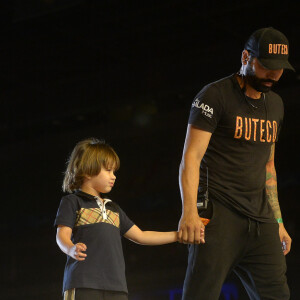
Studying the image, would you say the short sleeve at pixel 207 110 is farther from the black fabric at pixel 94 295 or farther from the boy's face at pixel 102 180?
the black fabric at pixel 94 295

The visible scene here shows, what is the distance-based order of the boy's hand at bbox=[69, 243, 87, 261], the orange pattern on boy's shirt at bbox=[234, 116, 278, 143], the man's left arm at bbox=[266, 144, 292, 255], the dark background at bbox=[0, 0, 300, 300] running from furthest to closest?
the dark background at bbox=[0, 0, 300, 300] → the man's left arm at bbox=[266, 144, 292, 255] → the orange pattern on boy's shirt at bbox=[234, 116, 278, 143] → the boy's hand at bbox=[69, 243, 87, 261]

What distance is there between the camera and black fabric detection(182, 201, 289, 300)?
2129 millimetres

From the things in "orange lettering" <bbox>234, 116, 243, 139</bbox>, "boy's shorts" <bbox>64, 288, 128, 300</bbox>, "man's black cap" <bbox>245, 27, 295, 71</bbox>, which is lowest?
"boy's shorts" <bbox>64, 288, 128, 300</bbox>

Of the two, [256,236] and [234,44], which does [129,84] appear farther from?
[256,236]

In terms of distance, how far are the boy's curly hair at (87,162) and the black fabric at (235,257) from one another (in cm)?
40

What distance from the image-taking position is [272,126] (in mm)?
2275

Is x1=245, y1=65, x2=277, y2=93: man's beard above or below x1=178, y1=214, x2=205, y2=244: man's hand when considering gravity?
above

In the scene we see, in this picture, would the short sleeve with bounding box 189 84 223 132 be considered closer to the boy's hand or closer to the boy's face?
the boy's face

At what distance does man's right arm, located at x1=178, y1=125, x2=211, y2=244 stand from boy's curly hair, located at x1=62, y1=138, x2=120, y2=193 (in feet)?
0.95

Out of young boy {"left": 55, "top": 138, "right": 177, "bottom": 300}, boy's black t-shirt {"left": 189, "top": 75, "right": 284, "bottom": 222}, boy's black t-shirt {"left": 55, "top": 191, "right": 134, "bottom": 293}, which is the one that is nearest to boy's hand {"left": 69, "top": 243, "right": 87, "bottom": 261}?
young boy {"left": 55, "top": 138, "right": 177, "bottom": 300}

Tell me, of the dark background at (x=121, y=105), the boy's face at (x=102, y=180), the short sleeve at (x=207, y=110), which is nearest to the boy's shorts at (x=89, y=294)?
the boy's face at (x=102, y=180)

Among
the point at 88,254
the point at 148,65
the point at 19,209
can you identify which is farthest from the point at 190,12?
the point at 88,254

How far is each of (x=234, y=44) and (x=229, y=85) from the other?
555 cm

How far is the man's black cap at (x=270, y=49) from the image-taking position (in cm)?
214
